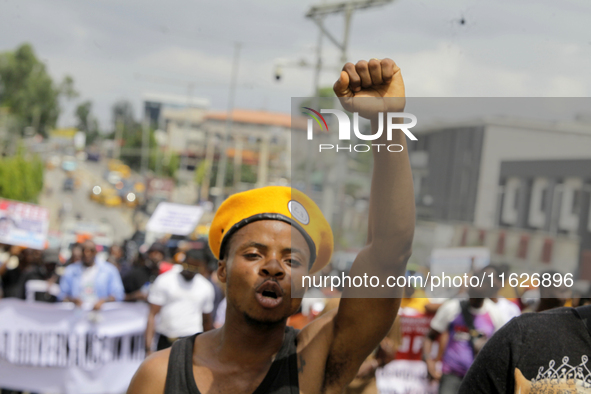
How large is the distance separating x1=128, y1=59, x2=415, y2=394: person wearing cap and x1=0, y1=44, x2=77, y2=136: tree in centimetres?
5150

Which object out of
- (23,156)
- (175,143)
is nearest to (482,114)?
(23,156)

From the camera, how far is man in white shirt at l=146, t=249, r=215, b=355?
5.77m

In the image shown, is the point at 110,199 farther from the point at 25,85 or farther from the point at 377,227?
the point at 377,227

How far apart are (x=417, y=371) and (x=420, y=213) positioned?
4.55 m

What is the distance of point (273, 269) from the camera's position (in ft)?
4.90

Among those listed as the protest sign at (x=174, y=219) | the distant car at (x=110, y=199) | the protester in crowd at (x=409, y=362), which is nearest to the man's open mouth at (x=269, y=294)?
the protester in crowd at (x=409, y=362)

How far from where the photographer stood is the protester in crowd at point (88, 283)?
630 cm

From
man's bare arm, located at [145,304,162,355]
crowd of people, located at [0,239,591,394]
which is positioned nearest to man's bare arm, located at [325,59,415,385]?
crowd of people, located at [0,239,591,394]

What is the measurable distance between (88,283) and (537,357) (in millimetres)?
5694

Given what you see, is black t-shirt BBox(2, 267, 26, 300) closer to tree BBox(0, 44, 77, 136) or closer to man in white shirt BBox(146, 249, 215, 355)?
man in white shirt BBox(146, 249, 215, 355)

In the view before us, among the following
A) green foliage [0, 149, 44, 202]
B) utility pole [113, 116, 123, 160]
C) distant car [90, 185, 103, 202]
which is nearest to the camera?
green foliage [0, 149, 44, 202]

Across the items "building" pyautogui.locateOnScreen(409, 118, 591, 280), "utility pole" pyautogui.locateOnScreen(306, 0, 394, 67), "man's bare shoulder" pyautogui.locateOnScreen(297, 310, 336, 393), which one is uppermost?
"utility pole" pyautogui.locateOnScreen(306, 0, 394, 67)

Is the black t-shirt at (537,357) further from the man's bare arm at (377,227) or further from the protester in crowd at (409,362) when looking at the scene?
the protester in crowd at (409,362)

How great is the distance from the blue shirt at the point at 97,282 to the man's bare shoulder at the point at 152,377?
16.8ft
